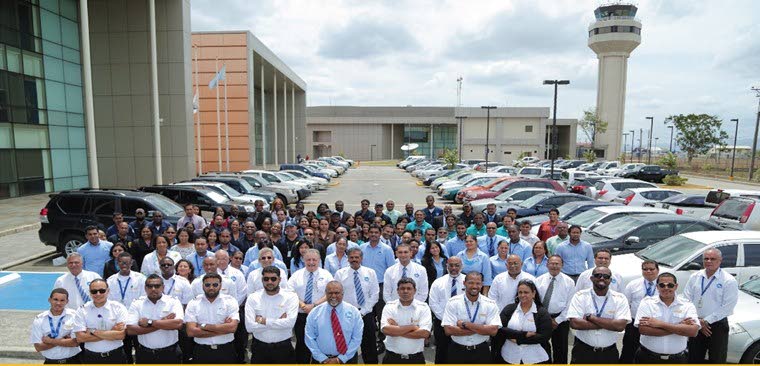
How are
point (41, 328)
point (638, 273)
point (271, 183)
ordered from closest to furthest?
1. point (41, 328)
2. point (638, 273)
3. point (271, 183)

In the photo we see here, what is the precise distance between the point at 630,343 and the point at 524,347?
57.0 inches

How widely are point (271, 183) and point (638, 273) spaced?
18986 mm

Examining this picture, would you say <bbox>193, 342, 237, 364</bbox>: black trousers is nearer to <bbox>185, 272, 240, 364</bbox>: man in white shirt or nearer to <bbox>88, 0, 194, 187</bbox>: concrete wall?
<bbox>185, 272, 240, 364</bbox>: man in white shirt

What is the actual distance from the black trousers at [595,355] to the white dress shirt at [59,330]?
5.30 m

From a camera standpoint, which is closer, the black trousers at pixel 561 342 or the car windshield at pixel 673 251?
the black trousers at pixel 561 342

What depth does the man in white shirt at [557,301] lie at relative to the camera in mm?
5625

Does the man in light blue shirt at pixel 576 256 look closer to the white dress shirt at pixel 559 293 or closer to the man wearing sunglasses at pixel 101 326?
the white dress shirt at pixel 559 293

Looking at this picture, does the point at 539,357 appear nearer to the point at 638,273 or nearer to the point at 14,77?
the point at 638,273

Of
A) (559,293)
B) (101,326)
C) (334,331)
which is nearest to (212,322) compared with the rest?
(101,326)

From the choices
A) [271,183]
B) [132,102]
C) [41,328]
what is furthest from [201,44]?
[41,328]

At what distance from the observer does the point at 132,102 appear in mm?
26984

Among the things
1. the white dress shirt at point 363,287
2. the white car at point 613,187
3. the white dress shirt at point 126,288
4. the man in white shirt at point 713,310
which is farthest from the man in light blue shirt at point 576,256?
the white car at point 613,187

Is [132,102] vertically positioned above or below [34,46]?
below

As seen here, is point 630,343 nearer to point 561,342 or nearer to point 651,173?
point 561,342
